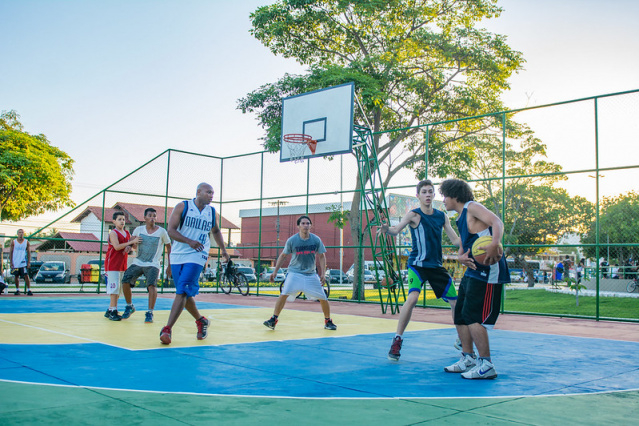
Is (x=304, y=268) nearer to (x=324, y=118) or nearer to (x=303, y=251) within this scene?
(x=303, y=251)

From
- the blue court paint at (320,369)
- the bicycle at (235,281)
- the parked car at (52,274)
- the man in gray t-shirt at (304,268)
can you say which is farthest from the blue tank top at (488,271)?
the parked car at (52,274)

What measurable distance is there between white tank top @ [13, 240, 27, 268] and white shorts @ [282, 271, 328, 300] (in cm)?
943

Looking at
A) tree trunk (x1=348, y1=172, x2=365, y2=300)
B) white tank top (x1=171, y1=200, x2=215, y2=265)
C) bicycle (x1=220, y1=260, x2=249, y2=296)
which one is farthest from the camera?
bicycle (x1=220, y1=260, x2=249, y2=296)

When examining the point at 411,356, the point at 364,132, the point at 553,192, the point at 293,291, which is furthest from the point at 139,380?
the point at 553,192

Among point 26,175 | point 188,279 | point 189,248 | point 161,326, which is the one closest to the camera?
point 188,279

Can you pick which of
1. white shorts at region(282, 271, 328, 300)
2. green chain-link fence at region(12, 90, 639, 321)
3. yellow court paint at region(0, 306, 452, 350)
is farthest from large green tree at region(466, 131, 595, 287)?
white shorts at region(282, 271, 328, 300)

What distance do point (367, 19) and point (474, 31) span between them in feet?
11.9

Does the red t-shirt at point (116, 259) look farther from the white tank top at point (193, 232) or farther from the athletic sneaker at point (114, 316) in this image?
the white tank top at point (193, 232)

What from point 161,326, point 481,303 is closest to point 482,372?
point 481,303

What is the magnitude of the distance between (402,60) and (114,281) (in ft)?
44.7

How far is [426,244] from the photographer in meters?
5.98

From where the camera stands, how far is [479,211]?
4.82m

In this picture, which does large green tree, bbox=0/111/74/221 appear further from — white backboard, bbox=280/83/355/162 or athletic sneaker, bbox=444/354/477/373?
athletic sneaker, bbox=444/354/477/373

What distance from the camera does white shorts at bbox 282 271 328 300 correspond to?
8125 millimetres
